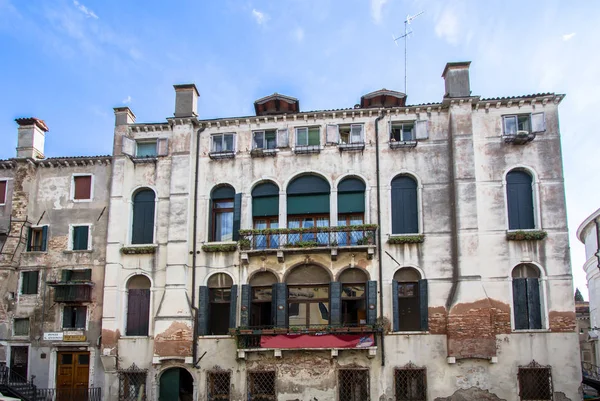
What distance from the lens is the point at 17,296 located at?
2616 cm

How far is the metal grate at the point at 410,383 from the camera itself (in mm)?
22641

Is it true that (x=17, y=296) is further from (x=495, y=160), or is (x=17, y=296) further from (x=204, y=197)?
(x=495, y=160)

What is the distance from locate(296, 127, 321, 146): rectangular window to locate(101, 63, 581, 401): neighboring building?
88mm

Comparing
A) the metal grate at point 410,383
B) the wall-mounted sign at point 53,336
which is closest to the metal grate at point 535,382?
the metal grate at point 410,383

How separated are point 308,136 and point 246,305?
7576mm

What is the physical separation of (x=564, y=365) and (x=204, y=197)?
15.5 m

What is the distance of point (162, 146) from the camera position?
86.8ft

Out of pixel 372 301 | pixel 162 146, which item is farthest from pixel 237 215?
pixel 372 301

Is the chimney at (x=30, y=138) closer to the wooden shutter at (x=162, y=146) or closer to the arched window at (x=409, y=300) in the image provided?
the wooden shutter at (x=162, y=146)

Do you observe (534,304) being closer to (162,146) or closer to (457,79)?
(457,79)

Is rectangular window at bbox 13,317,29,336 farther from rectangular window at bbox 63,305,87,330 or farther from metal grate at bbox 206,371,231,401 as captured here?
metal grate at bbox 206,371,231,401

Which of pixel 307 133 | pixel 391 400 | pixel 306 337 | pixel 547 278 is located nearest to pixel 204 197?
pixel 307 133

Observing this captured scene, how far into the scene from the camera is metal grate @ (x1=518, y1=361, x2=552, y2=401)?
2205cm

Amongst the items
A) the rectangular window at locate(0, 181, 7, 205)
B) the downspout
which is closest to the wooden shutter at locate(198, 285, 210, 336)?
the downspout
